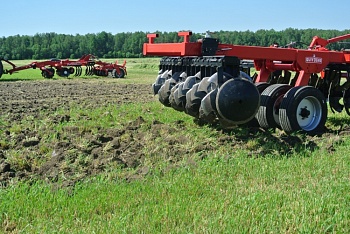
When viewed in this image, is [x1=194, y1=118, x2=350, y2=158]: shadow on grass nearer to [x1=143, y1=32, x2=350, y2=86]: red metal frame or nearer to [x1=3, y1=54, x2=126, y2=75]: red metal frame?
[x1=143, y1=32, x2=350, y2=86]: red metal frame

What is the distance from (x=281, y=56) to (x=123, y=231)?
4.79m

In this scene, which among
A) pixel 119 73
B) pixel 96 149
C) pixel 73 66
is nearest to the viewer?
pixel 96 149

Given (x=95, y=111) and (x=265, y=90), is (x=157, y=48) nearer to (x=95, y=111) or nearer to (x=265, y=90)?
(x=265, y=90)

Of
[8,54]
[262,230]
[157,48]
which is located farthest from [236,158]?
[8,54]

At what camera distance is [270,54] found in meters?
7.07

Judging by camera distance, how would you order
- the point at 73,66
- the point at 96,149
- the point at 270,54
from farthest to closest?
the point at 73,66
the point at 270,54
the point at 96,149

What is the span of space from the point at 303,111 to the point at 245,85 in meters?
1.75

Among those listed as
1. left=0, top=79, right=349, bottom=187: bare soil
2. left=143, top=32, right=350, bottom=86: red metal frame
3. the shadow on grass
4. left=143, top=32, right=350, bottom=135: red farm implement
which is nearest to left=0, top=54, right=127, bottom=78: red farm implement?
left=0, top=79, right=349, bottom=187: bare soil

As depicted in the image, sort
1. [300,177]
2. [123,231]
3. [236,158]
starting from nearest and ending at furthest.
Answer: [123,231] → [300,177] → [236,158]

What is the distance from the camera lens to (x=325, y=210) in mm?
3805

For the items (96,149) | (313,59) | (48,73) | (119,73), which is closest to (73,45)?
(119,73)

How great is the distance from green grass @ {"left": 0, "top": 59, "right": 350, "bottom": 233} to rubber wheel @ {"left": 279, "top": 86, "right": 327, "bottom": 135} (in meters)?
0.33

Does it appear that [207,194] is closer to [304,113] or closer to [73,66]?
[304,113]

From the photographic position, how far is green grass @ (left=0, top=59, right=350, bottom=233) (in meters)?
3.57
